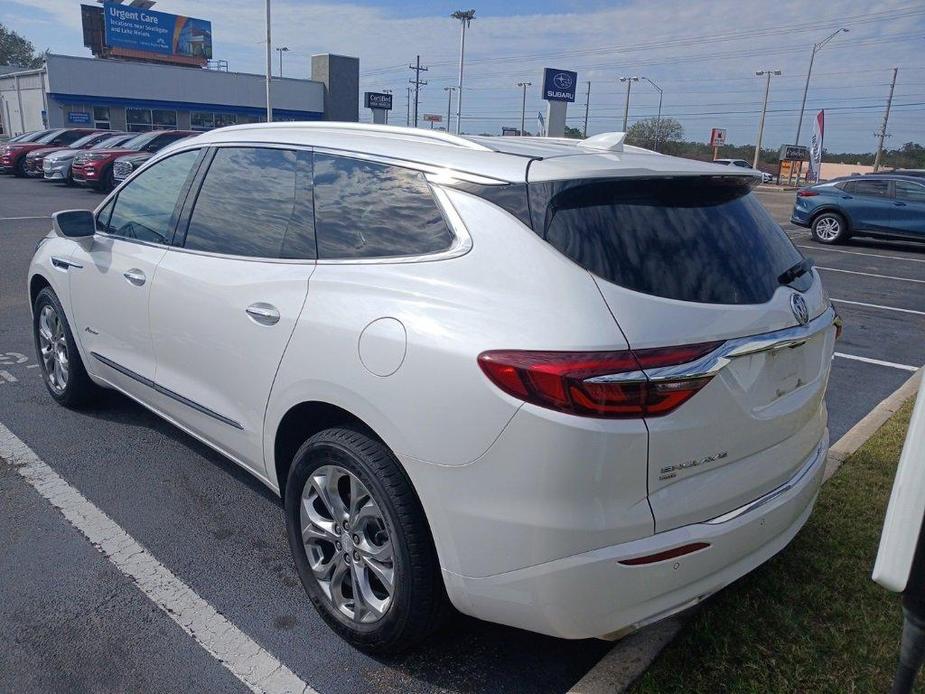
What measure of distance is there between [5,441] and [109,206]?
150 cm

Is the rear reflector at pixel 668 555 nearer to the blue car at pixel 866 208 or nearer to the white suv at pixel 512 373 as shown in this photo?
the white suv at pixel 512 373

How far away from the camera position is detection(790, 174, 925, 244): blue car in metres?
15.6

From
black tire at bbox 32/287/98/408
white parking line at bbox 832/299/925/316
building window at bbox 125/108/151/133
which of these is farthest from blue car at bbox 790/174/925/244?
building window at bbox 125/108/151/133

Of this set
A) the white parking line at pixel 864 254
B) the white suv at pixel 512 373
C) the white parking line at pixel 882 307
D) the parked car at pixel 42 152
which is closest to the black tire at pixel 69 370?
the white suv at pixel 512 373

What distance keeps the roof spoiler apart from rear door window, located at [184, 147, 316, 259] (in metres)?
1.15

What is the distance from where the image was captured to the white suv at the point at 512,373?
2.13 m

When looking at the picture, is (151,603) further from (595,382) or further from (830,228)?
(830,228)

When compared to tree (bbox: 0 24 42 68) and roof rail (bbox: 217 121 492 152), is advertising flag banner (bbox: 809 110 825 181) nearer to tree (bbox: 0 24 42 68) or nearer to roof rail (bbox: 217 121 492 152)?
roof rail (bbox: 217 121 492 152)

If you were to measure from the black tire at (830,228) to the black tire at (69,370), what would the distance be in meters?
15.7

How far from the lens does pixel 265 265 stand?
3.06m

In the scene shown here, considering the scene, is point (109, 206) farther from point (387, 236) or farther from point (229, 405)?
point (387, 236)

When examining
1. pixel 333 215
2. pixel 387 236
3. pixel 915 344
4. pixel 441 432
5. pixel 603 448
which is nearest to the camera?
pixel 603 448

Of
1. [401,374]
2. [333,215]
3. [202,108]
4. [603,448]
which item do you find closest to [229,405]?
[333,215]

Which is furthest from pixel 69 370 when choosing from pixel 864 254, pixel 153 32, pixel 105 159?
pixel 153 32
